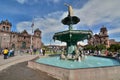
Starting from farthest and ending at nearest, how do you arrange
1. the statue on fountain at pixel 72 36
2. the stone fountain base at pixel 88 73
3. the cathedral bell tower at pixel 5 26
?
the cathedral bell tower at pixel 5 26, the statue on fountain at pixel 72 36, the stone fountain base at pixel 88 73

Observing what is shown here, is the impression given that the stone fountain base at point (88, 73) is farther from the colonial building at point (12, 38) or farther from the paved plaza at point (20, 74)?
the colonial building at point (12, 38)

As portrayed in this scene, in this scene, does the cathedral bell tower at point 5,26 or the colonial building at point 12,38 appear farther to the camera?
the cathedral bell tower at point 5,26

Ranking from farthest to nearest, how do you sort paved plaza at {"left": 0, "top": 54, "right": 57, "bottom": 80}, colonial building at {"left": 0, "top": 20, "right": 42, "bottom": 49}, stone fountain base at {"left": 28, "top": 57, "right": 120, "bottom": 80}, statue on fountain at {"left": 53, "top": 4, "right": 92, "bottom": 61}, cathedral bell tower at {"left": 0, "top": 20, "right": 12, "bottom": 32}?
cathedral bell tower at {"left": 0, "top": 20, "right": 12, "bottom": 32}
colonial building at {"left": 0, "top": 20, "right": 42, "bottom": 49}
statue on fountain at {"left": 53, "top": 4, "right": 92, "bottom": 61}
paved plaza at {"left": 0, "top": 54, "right": 57, "bottom": 80}
stone fountain base at {"left": 28, "top": 57, "right": 120, "bottom": 80}

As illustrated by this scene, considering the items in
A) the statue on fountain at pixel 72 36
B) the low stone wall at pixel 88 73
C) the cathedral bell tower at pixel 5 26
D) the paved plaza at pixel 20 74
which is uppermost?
the cathedral bell tower at pixel 5 26

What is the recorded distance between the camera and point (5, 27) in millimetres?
83438

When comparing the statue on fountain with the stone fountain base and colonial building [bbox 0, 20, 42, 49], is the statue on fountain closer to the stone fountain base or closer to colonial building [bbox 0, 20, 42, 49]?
the stone fountain base

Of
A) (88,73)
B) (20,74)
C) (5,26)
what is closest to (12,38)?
(5,26)

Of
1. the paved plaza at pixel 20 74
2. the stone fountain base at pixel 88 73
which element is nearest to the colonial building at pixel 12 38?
the paved plaza at pixel 20 74

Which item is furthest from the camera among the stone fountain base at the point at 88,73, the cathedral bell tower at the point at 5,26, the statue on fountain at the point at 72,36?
the cathedral bell tower at the point at 5,26

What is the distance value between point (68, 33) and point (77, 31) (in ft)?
4.36

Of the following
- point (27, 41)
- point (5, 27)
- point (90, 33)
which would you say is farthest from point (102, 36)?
point (90, 33)

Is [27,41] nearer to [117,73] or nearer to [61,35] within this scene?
[61,35]

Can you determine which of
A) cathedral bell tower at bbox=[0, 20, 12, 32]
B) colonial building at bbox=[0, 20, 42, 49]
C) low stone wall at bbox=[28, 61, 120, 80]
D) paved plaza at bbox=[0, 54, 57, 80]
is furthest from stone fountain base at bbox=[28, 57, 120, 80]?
cathedral bell tower at bbox=[0, 20, 12, 32]

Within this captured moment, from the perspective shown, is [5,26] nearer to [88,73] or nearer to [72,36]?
[72,36]
